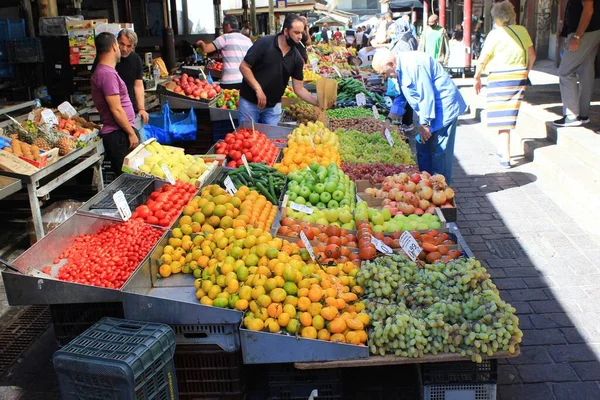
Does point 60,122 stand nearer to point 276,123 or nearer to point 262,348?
point 276,123

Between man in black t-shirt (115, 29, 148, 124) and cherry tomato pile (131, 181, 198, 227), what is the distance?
257 cm

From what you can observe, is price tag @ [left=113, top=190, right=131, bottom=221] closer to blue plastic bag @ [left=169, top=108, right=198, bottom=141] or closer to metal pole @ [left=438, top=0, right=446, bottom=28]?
blue plastic bag @ [left=169, top=108, right=198, bottom=141]

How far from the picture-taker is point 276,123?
776cm

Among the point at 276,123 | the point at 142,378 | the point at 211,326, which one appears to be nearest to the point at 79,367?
the point at 142,378

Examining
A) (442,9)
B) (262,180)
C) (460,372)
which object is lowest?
(460,372)

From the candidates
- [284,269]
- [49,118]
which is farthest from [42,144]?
[284,269]

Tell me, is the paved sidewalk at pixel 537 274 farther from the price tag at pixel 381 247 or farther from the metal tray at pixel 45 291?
the metal tray at pixel 45 291

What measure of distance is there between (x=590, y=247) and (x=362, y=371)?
3.09 meters

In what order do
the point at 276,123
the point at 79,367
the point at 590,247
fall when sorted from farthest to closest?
the point at 276,123 → the point at 590,247 → the point at 79,367

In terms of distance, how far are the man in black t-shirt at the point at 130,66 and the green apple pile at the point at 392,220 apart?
11.9 feet

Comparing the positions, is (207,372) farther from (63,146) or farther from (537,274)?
(63,146)

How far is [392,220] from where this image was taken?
486cm

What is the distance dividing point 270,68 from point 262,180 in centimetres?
213

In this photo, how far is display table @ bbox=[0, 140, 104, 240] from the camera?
218 inches
